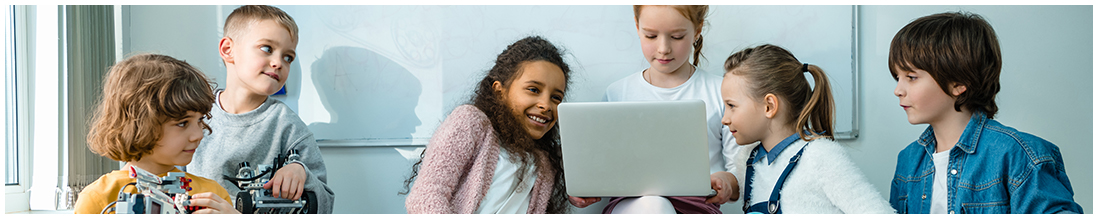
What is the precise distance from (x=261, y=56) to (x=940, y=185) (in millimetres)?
1638

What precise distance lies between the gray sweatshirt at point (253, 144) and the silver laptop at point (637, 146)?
71 cm

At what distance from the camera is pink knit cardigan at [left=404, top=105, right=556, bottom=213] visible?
1238 mm

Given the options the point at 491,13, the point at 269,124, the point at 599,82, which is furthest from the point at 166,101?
the point at 599,82

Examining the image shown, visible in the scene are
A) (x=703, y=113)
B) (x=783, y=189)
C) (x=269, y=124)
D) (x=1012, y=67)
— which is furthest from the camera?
(x=1012, y=67)

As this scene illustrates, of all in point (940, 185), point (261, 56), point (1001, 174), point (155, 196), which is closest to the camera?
point (155, 196)

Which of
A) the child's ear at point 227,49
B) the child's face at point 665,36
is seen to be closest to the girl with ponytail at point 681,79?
the child's face at point 665,36

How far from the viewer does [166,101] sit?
3.69 ft

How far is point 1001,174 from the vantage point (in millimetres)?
1149

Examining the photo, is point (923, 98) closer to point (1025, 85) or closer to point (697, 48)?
point (697, 48)

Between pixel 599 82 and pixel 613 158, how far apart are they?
725 mm

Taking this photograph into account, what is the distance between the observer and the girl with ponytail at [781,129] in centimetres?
119

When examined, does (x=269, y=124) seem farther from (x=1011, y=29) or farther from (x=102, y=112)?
(x=1011, y=29)

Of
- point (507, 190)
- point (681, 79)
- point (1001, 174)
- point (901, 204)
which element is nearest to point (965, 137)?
point (1001, 174)

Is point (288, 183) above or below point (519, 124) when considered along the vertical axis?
below
